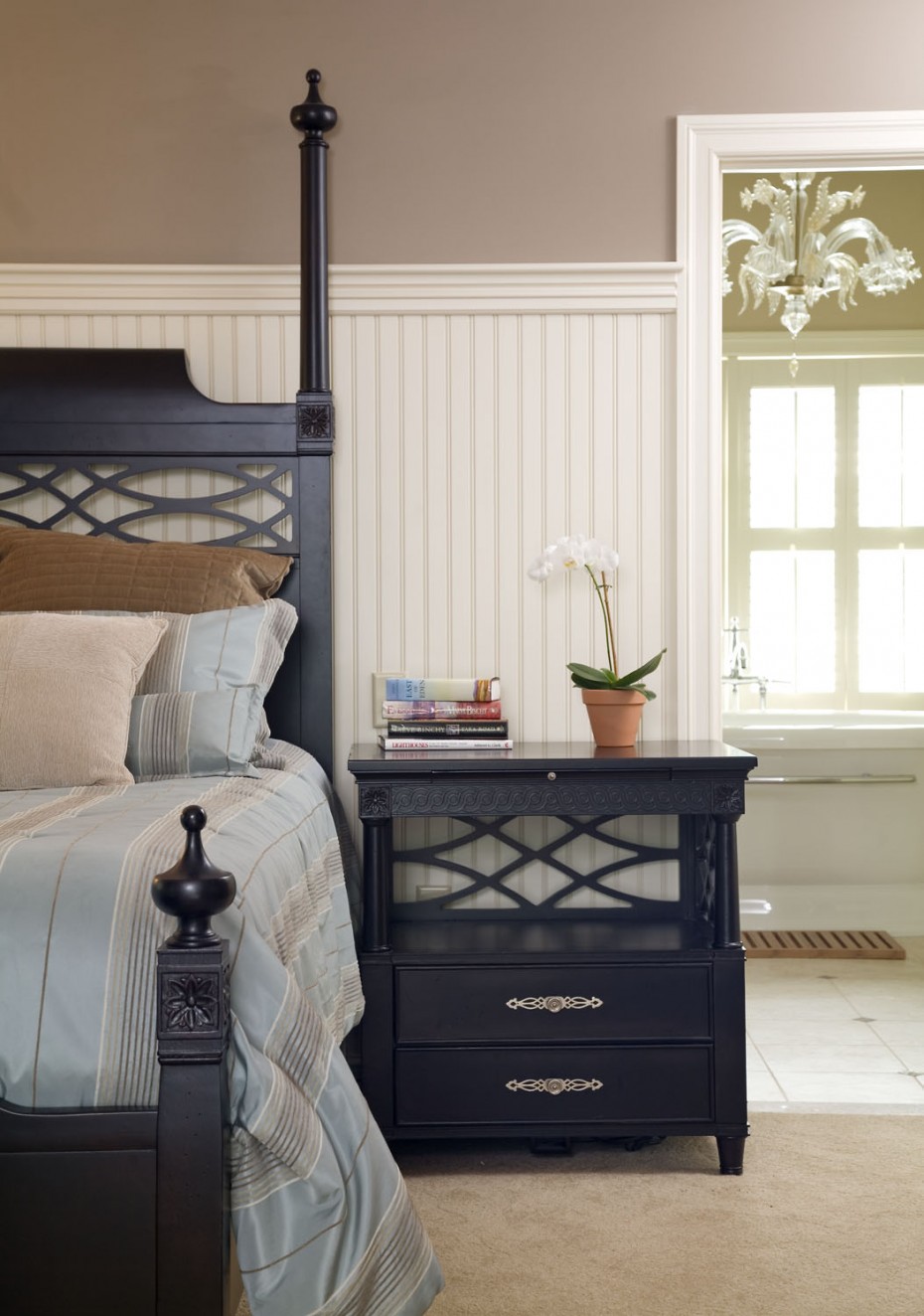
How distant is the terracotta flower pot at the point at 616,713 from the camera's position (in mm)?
2621

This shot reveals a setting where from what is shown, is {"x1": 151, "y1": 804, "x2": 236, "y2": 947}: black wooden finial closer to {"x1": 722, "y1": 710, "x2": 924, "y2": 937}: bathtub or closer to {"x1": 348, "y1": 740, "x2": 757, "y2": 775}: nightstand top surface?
{"x1": 348, "y1": 740, "x2": 757, "y2": 775}: nightstand top surface

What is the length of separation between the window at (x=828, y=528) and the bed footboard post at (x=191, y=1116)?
407cm

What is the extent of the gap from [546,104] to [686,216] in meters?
0.43

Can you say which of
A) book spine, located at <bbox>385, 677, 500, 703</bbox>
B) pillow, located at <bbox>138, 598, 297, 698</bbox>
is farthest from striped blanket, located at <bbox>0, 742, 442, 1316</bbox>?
book spine, located at <bbox>385, 677, 500, 703</bbox>

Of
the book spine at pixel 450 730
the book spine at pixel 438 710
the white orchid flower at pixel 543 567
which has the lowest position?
the book spine at pixel 450 730

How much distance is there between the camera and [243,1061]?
1.32 metres

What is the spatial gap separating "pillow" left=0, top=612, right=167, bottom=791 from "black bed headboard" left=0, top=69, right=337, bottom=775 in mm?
635

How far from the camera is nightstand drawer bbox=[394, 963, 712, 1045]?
2398 mm

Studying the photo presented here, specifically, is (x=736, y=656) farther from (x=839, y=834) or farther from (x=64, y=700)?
(x=64, y=700)

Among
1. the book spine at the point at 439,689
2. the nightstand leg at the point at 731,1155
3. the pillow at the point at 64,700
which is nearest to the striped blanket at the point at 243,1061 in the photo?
the pillow at the point at 64,700

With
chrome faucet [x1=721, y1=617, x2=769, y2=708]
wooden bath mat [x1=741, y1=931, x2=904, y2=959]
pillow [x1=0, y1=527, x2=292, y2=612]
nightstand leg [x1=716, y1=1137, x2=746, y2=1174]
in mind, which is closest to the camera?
nightstand leg [x1=716, y1=1137, x2=746, y2=1174]

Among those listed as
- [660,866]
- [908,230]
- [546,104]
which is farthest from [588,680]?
[908,230]

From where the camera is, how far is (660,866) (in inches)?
113

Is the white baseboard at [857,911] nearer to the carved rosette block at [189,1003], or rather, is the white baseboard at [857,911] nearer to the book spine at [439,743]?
the book spine at [439,743]
